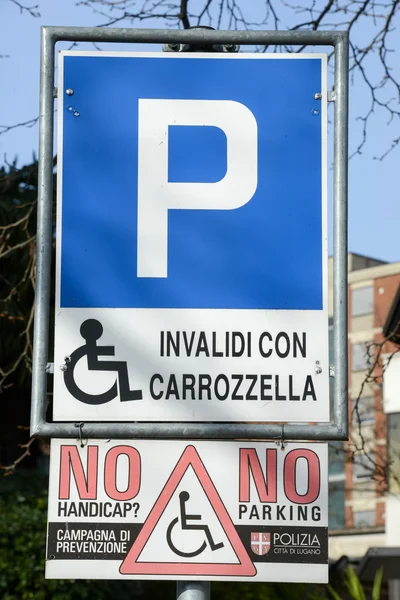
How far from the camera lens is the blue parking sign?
6.53 ft

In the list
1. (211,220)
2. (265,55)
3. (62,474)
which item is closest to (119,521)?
(62,474)

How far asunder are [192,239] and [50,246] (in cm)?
30

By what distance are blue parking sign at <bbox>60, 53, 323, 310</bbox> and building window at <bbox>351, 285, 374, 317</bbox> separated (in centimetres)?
4045

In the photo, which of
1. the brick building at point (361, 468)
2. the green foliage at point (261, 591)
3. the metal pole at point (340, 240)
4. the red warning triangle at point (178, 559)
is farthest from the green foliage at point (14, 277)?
the brick building at point (361, 468)

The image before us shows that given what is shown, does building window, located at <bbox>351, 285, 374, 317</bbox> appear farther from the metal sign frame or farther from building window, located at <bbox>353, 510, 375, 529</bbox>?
the metal sign frame

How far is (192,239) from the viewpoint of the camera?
6.54 feet

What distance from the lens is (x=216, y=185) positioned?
6.65 feet

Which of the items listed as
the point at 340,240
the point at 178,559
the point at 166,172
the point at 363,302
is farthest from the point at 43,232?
the point at 363,302

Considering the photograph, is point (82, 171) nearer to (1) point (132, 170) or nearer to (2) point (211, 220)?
(1) point (132, 170)

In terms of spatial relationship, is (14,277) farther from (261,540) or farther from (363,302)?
(363,302)

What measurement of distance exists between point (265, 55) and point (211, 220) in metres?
0.38

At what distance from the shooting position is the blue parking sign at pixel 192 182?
78.4 inches

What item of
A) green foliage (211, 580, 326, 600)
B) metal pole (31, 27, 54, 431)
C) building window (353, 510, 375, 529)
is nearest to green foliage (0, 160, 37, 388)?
green foliage (211, 580, 326, 600)

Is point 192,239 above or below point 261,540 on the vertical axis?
above
